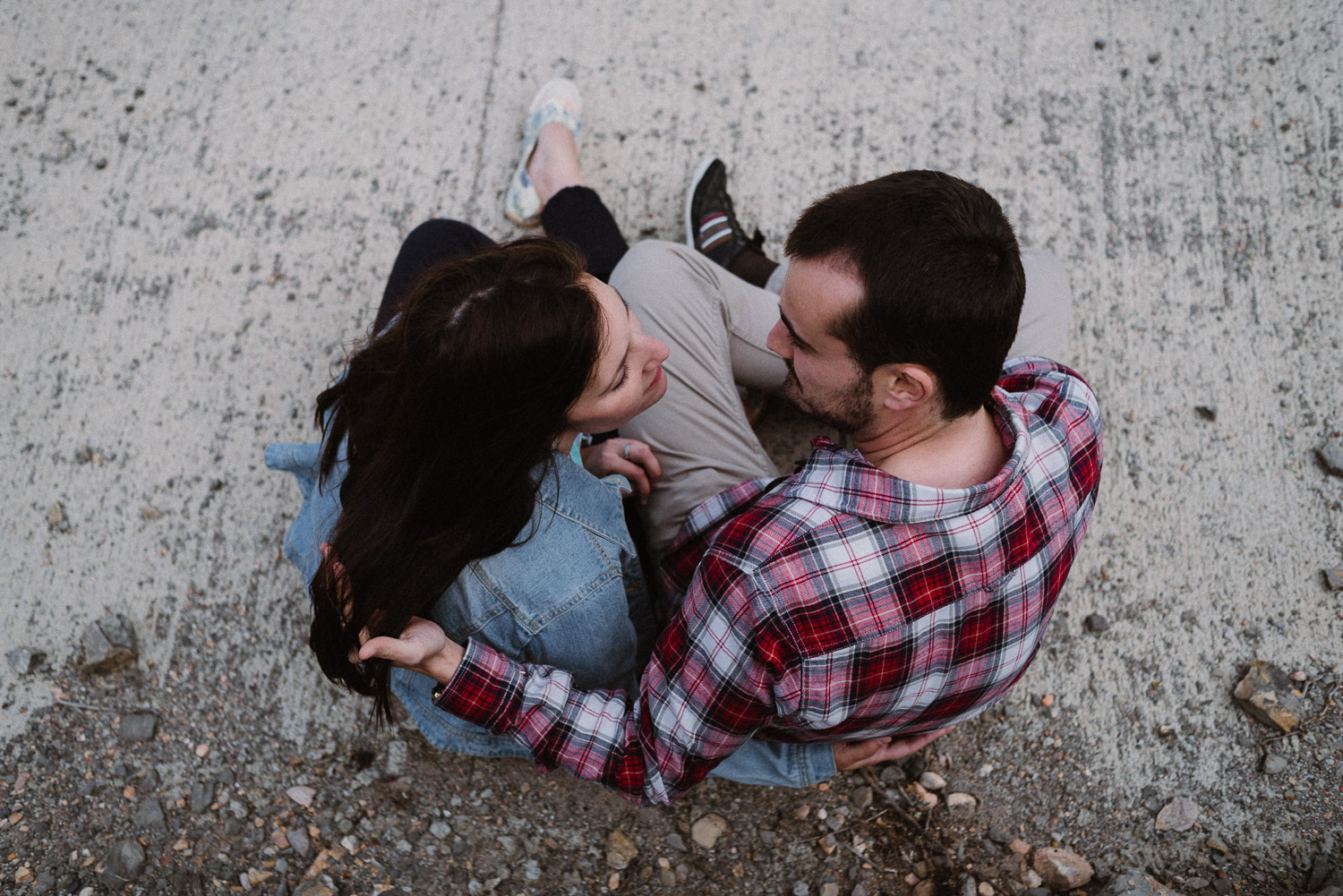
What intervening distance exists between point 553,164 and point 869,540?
1811 mm

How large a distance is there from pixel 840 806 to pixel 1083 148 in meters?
2.30

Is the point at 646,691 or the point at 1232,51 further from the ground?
the point at 1232,51

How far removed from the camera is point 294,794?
6.92 feet

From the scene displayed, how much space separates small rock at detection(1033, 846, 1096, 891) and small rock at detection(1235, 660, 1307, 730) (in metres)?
0.63

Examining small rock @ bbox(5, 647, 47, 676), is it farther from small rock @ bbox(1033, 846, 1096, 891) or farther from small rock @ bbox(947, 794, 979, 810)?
small rock @ bbox(1033, 846, 1096, 891)

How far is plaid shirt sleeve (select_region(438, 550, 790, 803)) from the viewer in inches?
55.3

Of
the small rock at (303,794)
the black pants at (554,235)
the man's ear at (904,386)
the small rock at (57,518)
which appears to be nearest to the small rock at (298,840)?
the small rock at (303,794)

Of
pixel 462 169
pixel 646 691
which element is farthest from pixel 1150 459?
pixel 462 169

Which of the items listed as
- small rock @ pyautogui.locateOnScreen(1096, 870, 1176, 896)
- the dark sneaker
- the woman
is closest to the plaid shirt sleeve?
the woman

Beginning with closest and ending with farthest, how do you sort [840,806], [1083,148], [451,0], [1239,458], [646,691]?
[646,691]
[840,806]
[1239,458]
[1083,148]
[451,0]

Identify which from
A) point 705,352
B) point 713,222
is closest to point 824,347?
point 705,352

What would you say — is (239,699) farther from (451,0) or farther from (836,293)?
(451,0)

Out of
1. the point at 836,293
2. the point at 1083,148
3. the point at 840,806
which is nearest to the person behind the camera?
the point at 836,293

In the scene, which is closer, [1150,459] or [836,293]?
[836,293]
